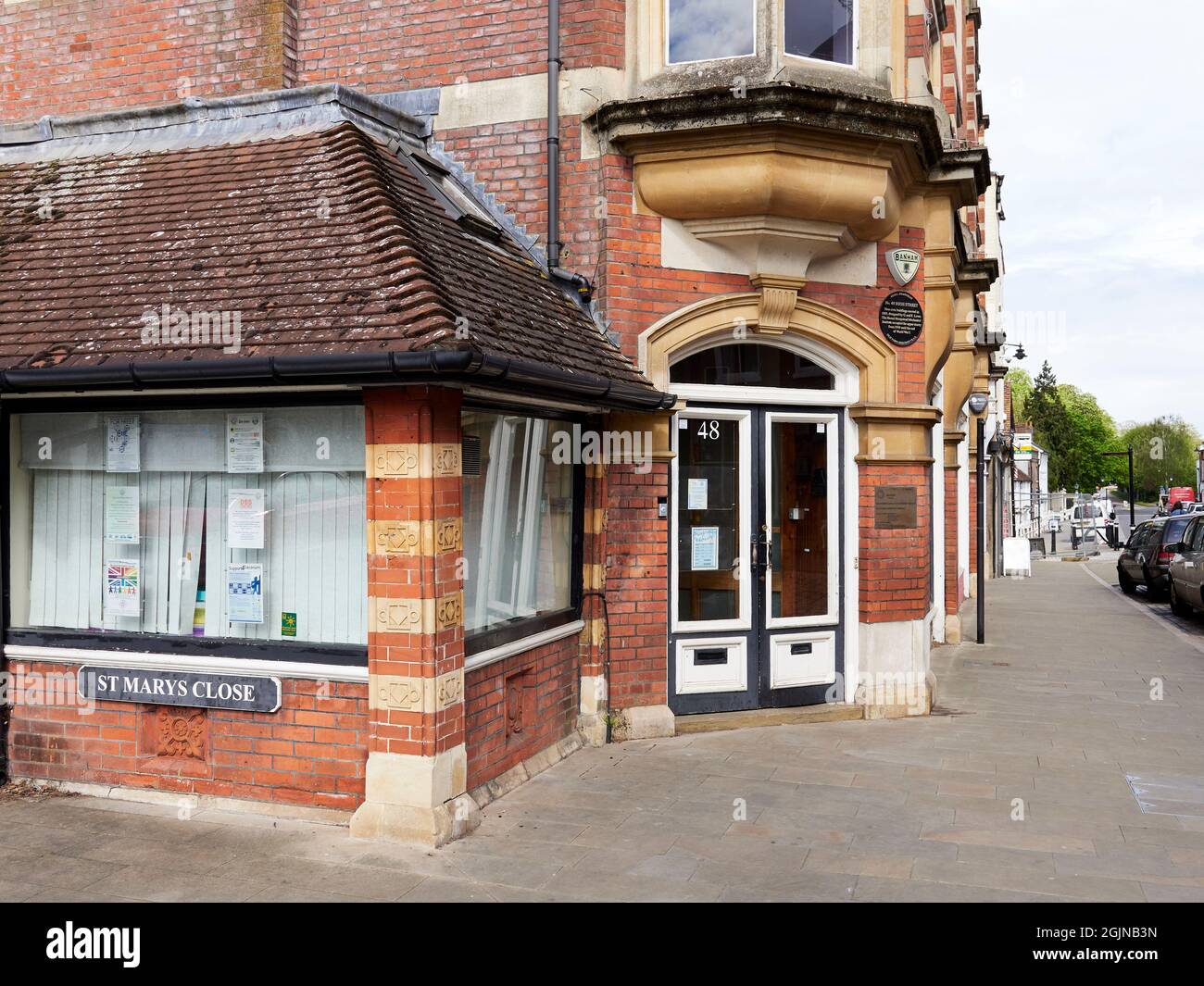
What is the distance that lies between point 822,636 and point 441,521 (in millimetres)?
4384

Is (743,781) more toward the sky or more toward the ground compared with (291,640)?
more toward the ground

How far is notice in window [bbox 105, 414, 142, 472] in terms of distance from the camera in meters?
6.68

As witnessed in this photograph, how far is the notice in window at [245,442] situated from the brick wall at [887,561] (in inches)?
202

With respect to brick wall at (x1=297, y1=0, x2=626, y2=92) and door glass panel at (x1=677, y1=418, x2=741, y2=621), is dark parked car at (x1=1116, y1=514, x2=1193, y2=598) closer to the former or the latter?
door glass panel at (x1=677, y1=418, x2=741, y2=621)

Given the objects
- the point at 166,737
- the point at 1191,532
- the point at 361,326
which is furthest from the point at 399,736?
the point at 1191,532

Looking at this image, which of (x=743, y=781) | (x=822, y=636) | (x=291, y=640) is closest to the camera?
(x=291, y=640)

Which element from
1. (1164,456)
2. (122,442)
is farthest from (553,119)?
(1164,456)

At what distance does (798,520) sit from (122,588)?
5374 mm

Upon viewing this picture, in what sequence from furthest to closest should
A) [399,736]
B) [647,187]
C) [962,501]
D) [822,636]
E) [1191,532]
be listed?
[1191,532] < [962,501] < [822,636] < [647,187] < [399,736]

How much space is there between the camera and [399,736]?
588cm

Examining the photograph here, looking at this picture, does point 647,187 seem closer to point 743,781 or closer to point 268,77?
point 268,77

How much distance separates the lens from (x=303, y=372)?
5465mm

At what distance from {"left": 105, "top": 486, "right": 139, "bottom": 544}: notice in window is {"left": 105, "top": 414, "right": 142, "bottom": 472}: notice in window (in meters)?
0.14
